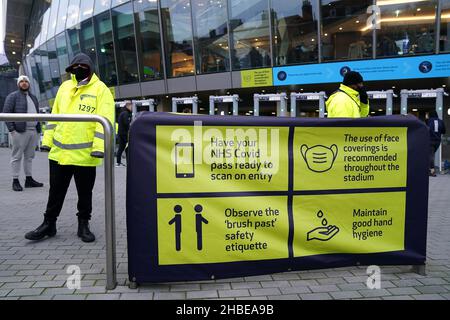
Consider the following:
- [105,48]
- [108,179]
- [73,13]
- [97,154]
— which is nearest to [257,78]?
[105,48]

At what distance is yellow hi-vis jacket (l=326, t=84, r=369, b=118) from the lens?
171 inches

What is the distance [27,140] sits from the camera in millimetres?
7203

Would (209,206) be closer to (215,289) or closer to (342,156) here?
(215,289)

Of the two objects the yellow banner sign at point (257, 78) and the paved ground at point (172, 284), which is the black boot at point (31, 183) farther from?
the yellow banner sign at point (257, 78)

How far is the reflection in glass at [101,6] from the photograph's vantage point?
24.2 metres

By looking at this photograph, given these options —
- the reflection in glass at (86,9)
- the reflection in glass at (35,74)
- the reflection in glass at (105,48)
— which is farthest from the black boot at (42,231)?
the reflection in glass at (35,74)

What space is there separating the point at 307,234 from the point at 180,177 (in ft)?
3.86

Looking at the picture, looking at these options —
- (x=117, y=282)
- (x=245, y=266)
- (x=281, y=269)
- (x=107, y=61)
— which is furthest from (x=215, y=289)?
(x=107, y=61)

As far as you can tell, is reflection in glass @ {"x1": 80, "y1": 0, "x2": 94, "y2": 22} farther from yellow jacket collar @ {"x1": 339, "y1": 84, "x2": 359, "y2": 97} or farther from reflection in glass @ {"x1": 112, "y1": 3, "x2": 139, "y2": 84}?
yellow jacket collar @ {"x1": 339, "y1": 84, "x2": 359, "y2": 97}

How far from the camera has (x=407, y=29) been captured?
53.9 ft

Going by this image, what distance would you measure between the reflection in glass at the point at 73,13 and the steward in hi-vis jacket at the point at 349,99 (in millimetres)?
26911

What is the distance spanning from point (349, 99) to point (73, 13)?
2802 cm

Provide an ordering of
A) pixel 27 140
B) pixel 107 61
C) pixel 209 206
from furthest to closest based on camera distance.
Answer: pixel 107 61 < pixel 27 140 < pixel 209 206

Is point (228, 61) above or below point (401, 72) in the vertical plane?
above
